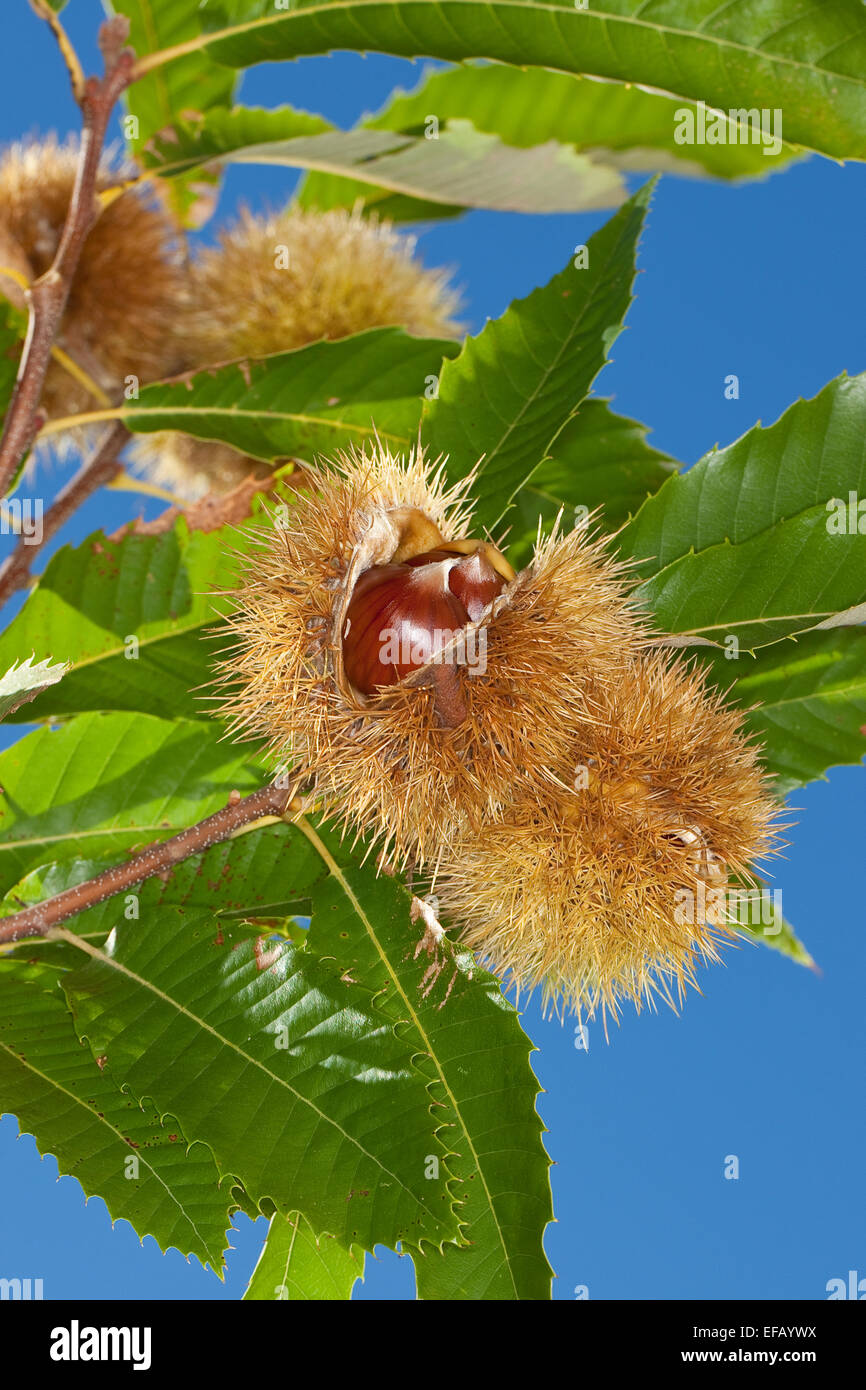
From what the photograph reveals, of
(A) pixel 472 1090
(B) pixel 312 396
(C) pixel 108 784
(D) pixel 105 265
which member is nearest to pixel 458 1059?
(A) pixel 472 1090

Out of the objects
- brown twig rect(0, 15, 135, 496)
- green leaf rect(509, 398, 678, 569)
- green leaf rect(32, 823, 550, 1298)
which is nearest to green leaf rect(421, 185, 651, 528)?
green leaf rect(509, 398, 678, 569)

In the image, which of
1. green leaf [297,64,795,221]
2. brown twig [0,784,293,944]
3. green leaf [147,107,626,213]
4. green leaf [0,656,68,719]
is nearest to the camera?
green leaf [0,656,68,719]

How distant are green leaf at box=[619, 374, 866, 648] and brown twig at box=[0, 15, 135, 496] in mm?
583

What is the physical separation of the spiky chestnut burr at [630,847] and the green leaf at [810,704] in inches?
6.7

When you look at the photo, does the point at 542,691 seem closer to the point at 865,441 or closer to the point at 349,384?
the point at 865,441

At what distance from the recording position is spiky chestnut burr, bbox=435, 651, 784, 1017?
71 cm

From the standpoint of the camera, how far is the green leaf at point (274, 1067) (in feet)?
2.43

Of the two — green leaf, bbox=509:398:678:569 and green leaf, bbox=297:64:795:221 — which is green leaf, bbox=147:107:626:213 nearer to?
green leaf, bbox=297:64:795:221

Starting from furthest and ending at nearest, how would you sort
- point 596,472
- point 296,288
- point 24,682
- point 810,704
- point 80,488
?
1. point 80,488
2. point 296,288
3. point 596,472
4. point 810,704
5. point 24,682

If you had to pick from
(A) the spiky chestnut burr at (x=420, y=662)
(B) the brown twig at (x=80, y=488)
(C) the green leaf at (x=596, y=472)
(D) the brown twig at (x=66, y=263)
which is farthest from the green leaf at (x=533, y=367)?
(B) the brown twig at (x=80, y=488)

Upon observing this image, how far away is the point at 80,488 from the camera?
1.34 meters

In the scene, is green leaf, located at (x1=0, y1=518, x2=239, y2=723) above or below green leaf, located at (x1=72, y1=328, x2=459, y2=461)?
below

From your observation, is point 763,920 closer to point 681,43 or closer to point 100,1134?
point 100,1134

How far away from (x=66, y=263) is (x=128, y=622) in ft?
1.19
